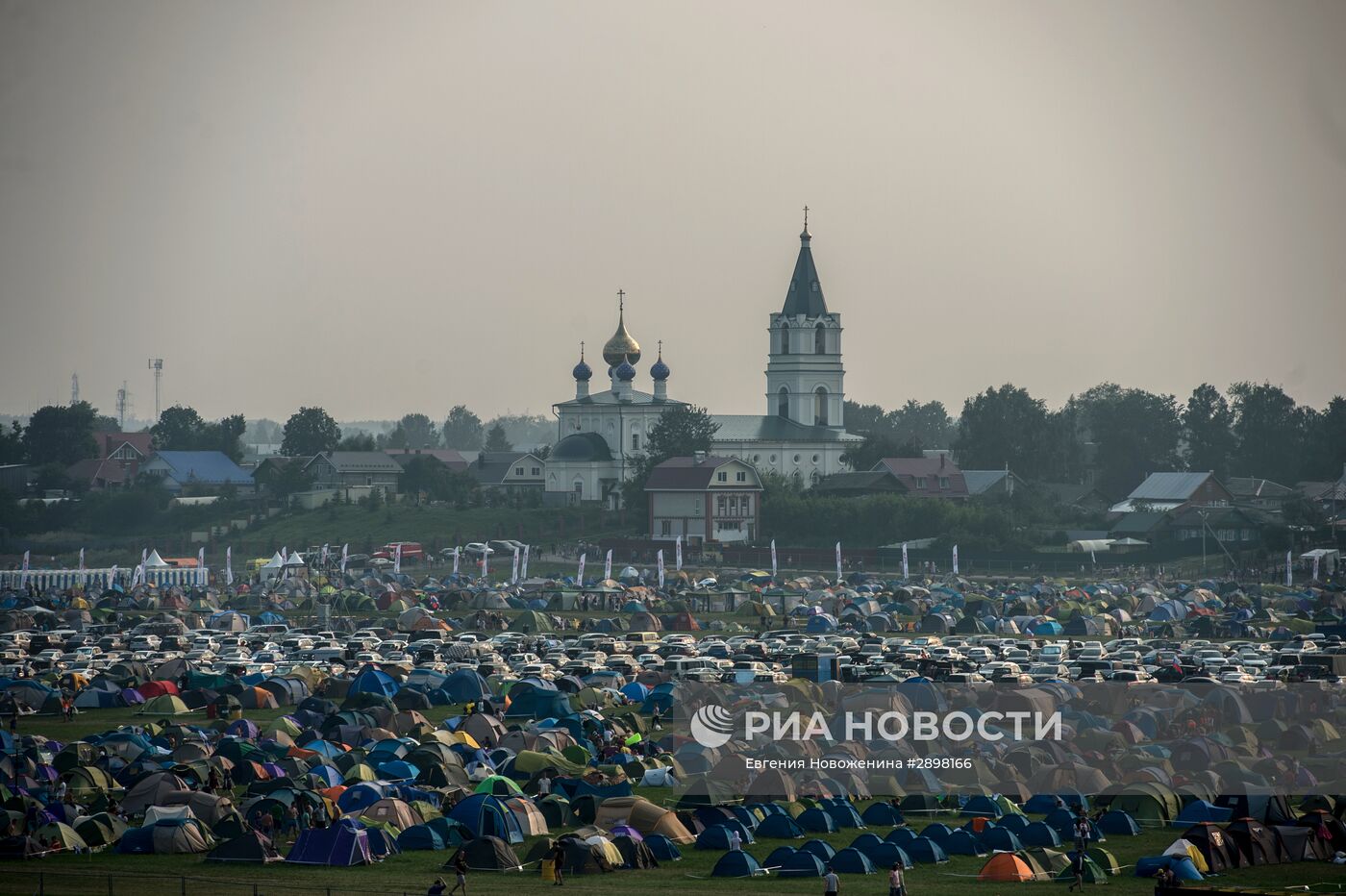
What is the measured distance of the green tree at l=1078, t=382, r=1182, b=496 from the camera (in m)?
117

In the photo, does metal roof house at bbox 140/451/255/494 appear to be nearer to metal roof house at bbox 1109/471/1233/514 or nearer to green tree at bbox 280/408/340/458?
green tree at bbox 280/408/340/458

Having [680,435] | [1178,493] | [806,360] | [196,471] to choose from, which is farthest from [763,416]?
[196,471]

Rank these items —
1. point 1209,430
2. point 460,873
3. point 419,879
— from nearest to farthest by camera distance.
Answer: point 460,873 < point 419,879 < point 1209,430

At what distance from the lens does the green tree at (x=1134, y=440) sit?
11688 centimetres

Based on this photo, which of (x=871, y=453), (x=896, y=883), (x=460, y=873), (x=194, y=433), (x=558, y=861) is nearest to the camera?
(x=896, y=883)

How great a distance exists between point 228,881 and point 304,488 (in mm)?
85499

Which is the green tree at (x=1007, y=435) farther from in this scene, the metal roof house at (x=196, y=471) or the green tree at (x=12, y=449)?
the green tree at (x=12, y=449)

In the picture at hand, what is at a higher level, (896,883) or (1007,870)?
(896,883)

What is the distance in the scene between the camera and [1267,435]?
112 meters

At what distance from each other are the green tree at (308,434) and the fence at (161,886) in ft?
335

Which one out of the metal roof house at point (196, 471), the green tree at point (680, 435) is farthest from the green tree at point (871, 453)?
the metal roof house at point (196, 471)

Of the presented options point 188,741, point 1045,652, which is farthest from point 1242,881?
point 1045,652

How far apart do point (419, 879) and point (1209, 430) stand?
331ft

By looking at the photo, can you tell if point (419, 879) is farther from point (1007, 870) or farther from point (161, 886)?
point (1007, 870)
